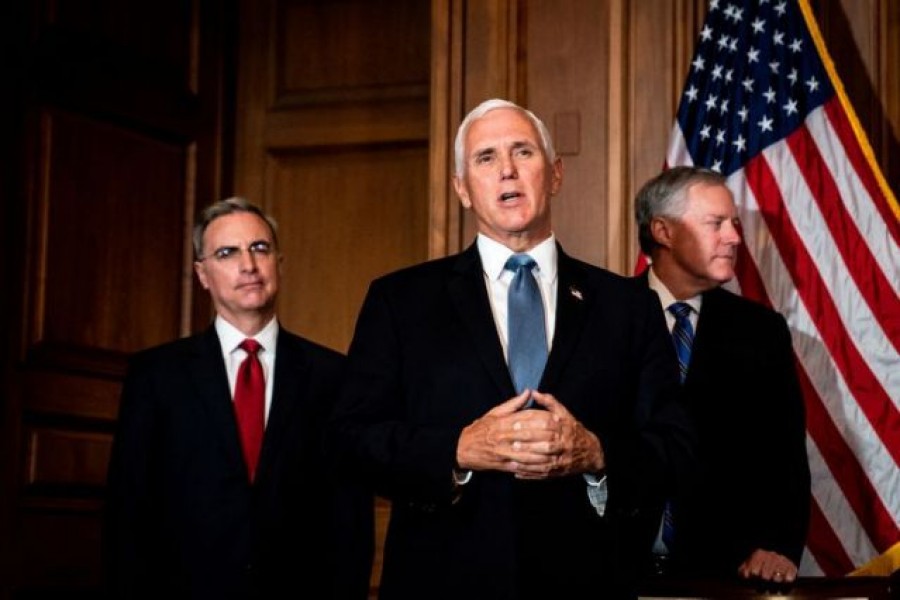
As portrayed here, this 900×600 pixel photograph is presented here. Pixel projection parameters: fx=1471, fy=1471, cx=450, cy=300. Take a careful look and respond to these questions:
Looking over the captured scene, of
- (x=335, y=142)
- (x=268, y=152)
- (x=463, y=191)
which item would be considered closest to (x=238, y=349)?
(x=463, y=191)

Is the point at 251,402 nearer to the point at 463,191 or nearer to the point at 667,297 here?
the point at 463,191

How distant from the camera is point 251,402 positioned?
373cm

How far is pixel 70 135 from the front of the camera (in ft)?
16.3

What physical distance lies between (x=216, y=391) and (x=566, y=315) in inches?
51.9

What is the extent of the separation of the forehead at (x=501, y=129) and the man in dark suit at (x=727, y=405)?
1.20 m

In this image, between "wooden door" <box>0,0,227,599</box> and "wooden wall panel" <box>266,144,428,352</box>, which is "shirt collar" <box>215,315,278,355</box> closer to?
"wooden door" <box>0,0,227,599</box>

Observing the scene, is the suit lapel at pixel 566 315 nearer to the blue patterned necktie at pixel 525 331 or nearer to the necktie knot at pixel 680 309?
the blue patterned necktie at pixel 525 331

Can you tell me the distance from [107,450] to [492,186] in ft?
8.59

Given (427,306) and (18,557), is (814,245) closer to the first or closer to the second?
(427,306)

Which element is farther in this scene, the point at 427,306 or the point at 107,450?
the point at 107,450

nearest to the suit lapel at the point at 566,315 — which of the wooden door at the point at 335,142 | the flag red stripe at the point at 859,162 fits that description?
the flag red stripe at the point at 859,162

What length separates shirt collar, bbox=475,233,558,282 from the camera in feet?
9.07

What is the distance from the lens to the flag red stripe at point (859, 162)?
4.45 metres

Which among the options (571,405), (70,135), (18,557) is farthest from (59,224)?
(571,405)
